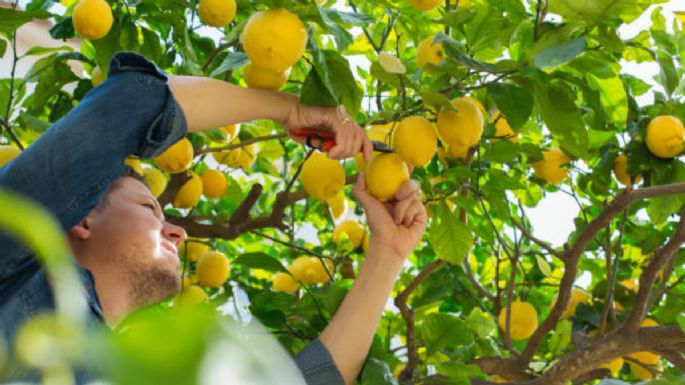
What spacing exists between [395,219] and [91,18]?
0.71m

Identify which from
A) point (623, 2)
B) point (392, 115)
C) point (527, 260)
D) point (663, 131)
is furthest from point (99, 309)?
point (527, 260)

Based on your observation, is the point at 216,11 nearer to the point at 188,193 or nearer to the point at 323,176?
the point at 323,176

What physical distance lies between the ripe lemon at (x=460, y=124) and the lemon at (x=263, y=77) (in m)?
0.27

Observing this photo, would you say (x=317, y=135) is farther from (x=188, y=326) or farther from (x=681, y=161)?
(x=188, y=326)

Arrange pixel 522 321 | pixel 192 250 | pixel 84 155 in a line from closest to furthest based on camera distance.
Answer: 1. pixel 84 155
2. pixel 522 321
3. pixel 192 250

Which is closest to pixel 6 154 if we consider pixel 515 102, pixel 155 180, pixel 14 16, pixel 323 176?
pixel 14 16

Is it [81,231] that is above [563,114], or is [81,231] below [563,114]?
below

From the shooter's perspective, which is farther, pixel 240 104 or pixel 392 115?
pixel 392 115

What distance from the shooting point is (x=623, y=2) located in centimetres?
120

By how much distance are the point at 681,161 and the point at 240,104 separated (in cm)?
107

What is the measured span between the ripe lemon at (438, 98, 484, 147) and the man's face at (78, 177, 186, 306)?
497 millimetres

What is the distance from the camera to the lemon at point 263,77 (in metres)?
1.31

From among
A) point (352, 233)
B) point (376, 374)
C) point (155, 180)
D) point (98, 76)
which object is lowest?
point (352, 233)

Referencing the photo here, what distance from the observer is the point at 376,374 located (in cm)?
141
